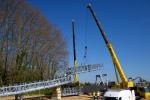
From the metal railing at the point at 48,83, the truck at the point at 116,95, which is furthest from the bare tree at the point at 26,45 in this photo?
the truck at the point at 116,95

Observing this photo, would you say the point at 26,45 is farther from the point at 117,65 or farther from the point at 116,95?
the point at 116,95

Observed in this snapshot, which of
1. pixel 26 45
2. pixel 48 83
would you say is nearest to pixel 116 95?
pixel 48 83

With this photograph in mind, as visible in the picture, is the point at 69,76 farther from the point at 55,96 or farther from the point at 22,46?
the point at 22,46

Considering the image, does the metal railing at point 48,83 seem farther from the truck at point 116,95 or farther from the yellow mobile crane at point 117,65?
the truck at point 116,95

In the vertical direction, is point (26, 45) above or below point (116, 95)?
above

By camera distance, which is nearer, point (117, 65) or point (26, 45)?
point (117, 65)

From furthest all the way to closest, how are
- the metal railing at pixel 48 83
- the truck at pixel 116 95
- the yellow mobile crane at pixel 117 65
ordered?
1. the yellow mobile crane at pixel 117 65
2. the metal railing at pixel 48 83
3. the truck at pixel 116 95

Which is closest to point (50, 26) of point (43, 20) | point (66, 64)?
point (43, 20)

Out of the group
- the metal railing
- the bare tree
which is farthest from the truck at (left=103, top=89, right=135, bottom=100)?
the bare tree

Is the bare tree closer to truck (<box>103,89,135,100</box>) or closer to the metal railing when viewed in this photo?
the metal railing

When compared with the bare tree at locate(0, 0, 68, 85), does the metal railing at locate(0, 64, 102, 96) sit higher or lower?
lower

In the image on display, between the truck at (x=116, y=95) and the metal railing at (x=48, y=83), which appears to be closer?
the truck at (x=116, y=95)

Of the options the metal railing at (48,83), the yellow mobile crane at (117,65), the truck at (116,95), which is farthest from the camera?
the yellow mobile crane at (117,65)

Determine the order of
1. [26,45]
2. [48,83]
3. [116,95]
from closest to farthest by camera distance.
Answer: [116,95]
[48,83]
[26,45]
